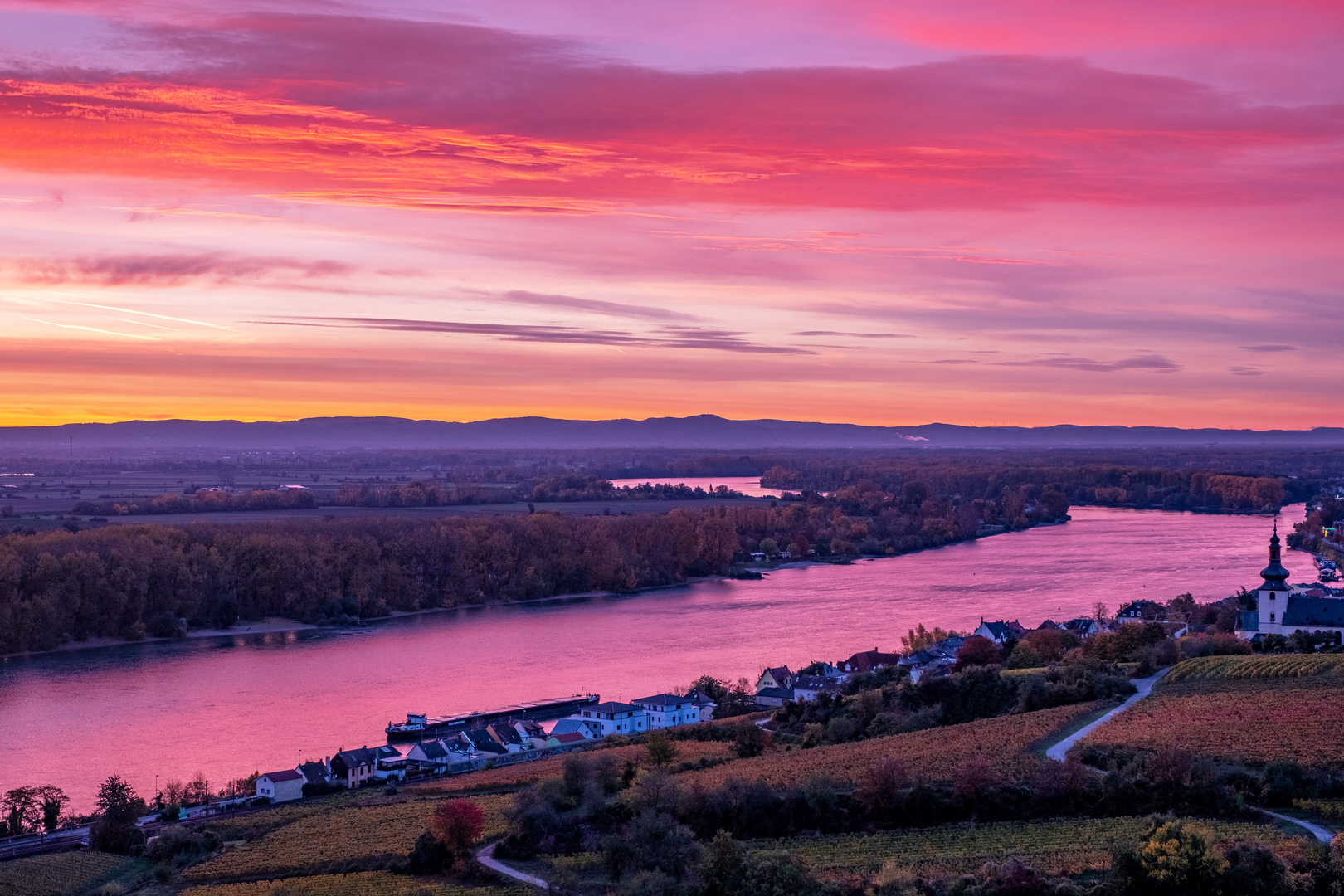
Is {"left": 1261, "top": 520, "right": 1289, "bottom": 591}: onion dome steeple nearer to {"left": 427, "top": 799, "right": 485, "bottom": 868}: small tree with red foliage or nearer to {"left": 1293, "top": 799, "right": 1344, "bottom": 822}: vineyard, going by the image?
{"left": 1293, "top": 799, "right": 1344, "bottom": 822}: vineyard

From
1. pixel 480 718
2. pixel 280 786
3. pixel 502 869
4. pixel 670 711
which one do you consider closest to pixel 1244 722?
pixel 502 869

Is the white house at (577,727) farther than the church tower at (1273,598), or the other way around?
the church tower at (1273,598)

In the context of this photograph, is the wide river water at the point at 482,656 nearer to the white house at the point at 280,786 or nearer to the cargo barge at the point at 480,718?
the cargo barge at the point at 480,718

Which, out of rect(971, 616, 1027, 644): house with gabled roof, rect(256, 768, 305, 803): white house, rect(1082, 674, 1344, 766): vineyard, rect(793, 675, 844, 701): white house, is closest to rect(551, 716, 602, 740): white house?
rect(793, 675, 844, 701): white house

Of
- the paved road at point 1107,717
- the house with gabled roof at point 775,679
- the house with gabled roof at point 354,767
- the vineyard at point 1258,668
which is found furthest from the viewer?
the house with gabled roof at point 775,679

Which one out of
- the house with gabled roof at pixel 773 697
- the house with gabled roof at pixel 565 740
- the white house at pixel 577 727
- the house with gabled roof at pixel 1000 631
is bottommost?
the house with gabled roof at pixel 565 740

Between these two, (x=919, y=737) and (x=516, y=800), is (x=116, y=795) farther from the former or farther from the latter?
(x=919, y=737)

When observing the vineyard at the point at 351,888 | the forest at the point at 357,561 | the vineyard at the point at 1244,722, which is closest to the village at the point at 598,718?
the vineyard at the point at 351,888
